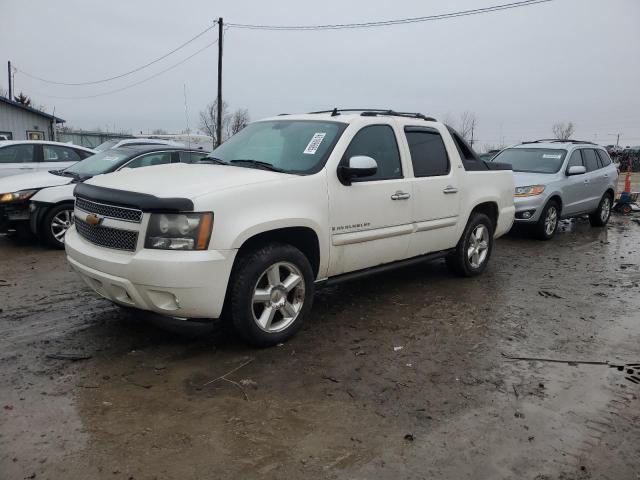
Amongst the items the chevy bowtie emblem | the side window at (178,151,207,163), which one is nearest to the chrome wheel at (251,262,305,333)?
the chevy bowtie emblem

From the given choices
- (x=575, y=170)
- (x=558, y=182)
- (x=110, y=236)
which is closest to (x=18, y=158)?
(x=110, y=236)

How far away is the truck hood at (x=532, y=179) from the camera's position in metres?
9.10

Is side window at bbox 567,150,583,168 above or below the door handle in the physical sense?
above

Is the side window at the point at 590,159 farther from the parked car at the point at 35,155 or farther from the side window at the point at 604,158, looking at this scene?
the parked car at the point at 35,155

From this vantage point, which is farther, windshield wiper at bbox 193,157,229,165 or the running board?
windshield wiper at bbox 193,157,229,165

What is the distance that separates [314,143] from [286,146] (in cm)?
28

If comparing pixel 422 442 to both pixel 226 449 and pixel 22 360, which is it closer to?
pixel 226 449

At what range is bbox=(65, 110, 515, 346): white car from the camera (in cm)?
345

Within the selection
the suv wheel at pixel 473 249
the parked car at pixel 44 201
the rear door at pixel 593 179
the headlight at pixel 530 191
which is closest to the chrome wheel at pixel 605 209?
the rear door at pixel 593 179

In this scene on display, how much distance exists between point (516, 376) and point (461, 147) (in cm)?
314

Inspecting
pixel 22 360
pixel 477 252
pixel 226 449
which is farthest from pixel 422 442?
pixel 477 252

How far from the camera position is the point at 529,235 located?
31.9ft

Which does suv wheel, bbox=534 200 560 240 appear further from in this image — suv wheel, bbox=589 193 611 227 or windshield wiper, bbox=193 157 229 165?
windshield wiper, bbox=193 157 229 165

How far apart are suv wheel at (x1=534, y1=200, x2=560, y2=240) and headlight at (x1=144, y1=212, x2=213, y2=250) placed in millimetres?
7314
